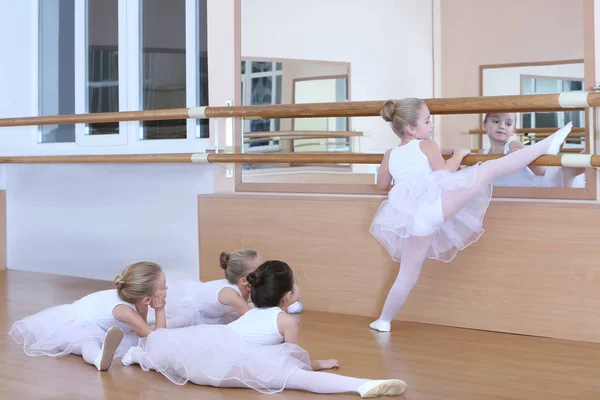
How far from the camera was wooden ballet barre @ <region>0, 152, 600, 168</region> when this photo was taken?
120 inches

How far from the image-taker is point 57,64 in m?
5.26

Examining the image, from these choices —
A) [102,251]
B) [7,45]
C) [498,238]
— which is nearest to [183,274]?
[102,251]

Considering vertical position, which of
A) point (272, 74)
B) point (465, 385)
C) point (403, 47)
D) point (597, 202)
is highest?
point (403, 47)

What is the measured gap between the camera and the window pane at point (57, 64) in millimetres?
5188

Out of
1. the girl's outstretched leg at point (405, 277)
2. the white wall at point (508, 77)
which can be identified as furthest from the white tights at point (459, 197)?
the white wall at point (508, 77)

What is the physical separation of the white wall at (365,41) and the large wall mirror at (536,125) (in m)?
0.55

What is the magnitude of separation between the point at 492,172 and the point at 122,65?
8.25 ft

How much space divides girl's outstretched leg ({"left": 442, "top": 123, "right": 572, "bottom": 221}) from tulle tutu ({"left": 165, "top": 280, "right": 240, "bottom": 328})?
37.4 inches

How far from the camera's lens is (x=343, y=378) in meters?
2.33

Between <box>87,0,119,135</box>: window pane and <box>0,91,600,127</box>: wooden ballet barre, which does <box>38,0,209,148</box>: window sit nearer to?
<box>87,0,119,135</box>: window pane

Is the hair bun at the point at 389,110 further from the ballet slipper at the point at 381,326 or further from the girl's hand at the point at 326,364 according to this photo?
the girl's hand at the point at 326,364

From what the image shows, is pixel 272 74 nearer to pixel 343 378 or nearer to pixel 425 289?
pixel 425 289

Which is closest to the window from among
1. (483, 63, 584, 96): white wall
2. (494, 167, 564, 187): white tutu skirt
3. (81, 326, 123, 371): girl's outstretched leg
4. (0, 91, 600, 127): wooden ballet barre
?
(0, 91, 600, 127): wooden ballet barre

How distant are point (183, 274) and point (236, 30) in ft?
4.23
